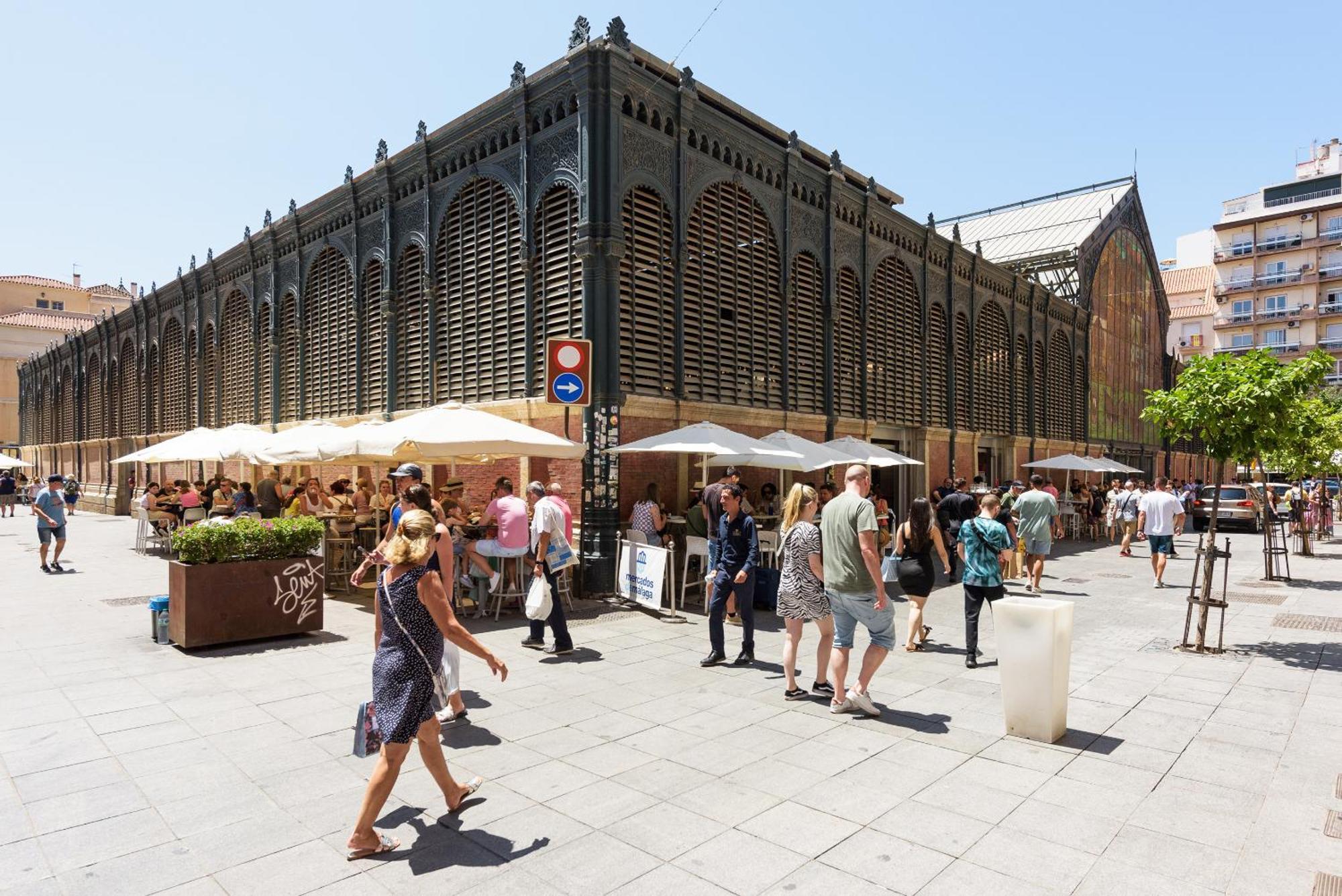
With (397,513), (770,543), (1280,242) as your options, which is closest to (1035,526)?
(770,543)

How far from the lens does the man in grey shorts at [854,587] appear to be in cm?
611

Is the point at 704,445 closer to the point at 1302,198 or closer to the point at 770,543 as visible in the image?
the point at 770,543

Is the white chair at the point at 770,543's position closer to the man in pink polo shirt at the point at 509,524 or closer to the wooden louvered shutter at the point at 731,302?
the wooden louvered shutter at the point at 731,302

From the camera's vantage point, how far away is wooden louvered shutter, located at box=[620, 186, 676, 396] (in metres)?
13.1

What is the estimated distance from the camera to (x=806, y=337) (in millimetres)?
17672

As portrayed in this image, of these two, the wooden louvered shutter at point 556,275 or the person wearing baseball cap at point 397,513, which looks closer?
the person wearing baseball cap at point 397,513

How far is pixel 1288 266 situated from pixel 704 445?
237 feet

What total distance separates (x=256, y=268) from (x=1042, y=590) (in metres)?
23.4

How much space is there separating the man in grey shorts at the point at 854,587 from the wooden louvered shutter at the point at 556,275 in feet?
24.2

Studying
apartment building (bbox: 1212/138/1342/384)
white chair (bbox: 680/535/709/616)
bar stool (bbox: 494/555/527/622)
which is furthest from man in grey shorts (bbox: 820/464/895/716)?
apartment building (bbox: 1212/138/1342/384)

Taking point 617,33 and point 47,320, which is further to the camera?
point 47,320

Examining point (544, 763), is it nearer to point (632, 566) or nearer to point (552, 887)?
point (552, 887)

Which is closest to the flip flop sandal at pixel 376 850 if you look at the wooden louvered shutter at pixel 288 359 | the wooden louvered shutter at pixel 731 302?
the wooden louvered shutter at pixel 731 302

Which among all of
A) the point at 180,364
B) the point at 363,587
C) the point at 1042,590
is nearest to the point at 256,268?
the point at 180,364
